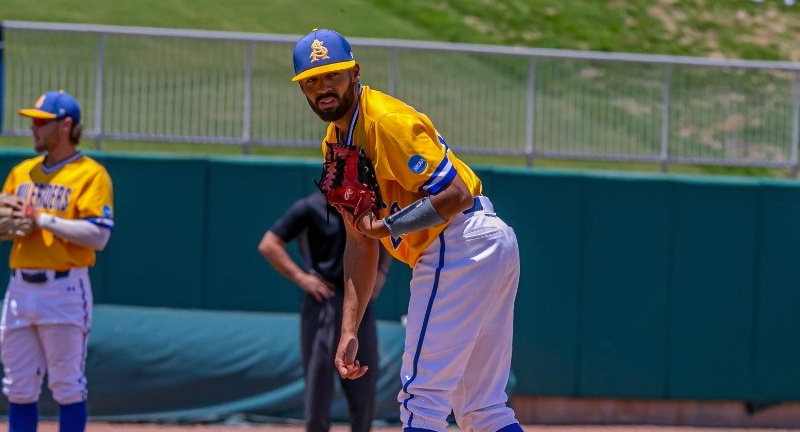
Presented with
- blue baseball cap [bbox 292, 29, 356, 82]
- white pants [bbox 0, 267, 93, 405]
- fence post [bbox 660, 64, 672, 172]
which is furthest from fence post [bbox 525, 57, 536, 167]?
blue baseball cap [bbox 292, 29, 356, 82]

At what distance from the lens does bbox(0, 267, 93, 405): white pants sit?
6527mm

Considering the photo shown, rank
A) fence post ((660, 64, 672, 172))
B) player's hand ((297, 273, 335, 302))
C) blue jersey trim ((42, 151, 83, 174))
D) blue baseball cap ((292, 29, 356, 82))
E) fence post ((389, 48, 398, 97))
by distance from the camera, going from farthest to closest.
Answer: fence post ((660, 64, 672, 172)) → fence post ((389, 48, 398, 97)) → player's hand ((297, 273, 335, 302)) → blue jersey trim ((42, 151, 83, 174)) → blue baseball cap ((292, 29, 356, 82))

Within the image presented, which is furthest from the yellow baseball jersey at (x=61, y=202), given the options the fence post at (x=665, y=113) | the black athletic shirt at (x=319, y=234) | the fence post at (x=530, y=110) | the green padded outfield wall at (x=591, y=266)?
the fence post at (x=665, y=113)

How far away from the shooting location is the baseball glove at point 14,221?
21.1 feet

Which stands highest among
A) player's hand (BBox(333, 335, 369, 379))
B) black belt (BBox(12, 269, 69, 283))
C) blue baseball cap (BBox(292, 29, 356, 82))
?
blue baseball cap (BBox(292, 29, 356, 82))

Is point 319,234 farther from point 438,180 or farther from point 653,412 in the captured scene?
point 653,412

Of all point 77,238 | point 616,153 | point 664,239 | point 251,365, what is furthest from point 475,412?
point 616,153

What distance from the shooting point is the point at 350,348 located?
15.0 feet

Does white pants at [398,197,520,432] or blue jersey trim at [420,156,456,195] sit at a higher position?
blue jersey trim at [420,156,456,195]

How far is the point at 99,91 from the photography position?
9.34m

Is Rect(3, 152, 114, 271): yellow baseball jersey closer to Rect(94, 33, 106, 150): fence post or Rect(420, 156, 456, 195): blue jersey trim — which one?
Rect(94, 33, 106, 150): fence post

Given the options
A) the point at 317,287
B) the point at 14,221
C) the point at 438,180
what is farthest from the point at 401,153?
the point at 14,221

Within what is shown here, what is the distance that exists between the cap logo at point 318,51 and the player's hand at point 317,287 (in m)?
2.60

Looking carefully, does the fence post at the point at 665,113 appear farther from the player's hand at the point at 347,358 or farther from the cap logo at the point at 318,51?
the cap logo at the point at 318,51
